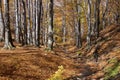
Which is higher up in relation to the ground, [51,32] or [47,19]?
[51,32]

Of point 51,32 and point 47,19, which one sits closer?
point 51,32

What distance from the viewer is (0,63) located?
14625mm

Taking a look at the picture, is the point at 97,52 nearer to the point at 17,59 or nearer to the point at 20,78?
the point at 17,59

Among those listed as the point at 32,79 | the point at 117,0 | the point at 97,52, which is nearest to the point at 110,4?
the point at 117,0

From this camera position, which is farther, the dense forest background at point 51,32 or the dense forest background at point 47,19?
the dense forest background at point 47,19

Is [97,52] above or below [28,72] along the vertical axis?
below

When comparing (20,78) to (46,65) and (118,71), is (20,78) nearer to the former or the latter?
(46,65)

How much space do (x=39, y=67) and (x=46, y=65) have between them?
1142 millimetres

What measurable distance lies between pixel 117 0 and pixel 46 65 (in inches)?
1463

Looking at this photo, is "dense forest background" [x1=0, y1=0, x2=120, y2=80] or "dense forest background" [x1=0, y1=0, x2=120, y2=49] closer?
"dense forest background" [x1=0, y1=0, x2=120, y2=80]

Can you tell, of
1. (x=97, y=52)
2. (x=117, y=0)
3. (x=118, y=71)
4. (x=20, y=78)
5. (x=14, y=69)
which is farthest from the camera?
(x=117, y=0)

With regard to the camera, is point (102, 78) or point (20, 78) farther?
point (102, 78)

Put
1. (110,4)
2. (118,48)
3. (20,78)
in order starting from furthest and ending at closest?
(110,4) → (118,48) → (20,78)

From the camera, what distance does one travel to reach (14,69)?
14539 mm
